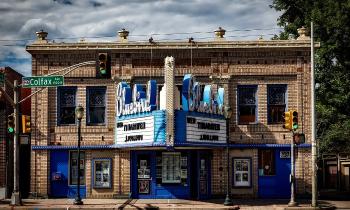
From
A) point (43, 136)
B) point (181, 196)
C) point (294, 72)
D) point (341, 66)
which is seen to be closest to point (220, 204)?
point (181, 196)

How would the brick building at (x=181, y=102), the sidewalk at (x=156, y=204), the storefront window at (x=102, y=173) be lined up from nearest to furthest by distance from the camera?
the sidewalk at (x=156, y=204)
the brick building at (x=181, y=102)
the storefront window at (x=102, y=173)

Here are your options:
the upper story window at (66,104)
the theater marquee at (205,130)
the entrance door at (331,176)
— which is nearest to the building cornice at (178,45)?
the upper story window at (66,104)

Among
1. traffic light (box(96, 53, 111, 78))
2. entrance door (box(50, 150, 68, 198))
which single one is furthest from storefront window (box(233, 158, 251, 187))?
traffic light (box(96, 53, 111, 78))

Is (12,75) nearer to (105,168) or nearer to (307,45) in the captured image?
(105,168)

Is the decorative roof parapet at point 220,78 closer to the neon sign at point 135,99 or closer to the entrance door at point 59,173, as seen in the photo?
the neon sign at point 135,99

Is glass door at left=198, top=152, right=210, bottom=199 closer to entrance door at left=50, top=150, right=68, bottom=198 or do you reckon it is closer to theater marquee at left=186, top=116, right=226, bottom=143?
theater marquee at left=186, top=116, right=226, bottom=143

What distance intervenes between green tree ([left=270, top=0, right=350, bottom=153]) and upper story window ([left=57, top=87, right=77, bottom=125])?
58.0 ft

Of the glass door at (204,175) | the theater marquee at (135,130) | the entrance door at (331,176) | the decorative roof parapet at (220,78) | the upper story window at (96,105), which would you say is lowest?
the entrance door at (331,176)

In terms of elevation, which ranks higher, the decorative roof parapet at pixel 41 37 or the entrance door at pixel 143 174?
the decorative roof parapet at pixel 41 37

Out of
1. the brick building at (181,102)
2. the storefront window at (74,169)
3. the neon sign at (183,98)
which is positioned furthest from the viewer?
the storefront window at (74,169)

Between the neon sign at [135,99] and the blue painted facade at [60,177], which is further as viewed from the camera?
the blue painted facade at [60,177]

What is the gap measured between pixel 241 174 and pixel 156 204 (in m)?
5.72

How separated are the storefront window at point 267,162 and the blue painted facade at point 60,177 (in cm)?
993

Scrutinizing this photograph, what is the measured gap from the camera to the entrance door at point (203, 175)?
31.4 meters
